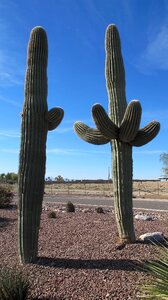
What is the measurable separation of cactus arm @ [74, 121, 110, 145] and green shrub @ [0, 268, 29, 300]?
441cm

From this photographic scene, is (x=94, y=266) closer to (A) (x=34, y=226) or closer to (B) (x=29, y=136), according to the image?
(A) (x=34, y=226)

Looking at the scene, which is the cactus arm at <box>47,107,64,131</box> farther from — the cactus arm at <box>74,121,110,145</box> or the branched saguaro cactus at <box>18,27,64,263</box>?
the cactus arm at <box>74,121,110,145</box>

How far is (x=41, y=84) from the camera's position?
8469 millimetres

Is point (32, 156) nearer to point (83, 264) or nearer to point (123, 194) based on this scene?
point (83, 264)

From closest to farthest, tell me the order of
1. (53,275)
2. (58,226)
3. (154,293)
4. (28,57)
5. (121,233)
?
(154,293)
(53,275)
(28,57)
(121,233)
(58,226)

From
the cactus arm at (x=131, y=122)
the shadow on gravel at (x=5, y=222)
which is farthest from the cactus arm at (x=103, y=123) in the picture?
the shadow on gravel at (x=5, y=222)

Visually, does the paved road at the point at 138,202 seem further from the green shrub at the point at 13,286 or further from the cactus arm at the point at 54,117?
the green shrub at the point at 13,286

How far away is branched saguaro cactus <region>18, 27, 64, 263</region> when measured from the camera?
8055mm

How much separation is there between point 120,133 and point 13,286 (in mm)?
4460

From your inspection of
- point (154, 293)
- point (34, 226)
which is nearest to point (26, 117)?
point (34, 226)

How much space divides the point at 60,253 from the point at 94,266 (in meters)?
1.41

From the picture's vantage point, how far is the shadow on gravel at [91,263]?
24.4 feet

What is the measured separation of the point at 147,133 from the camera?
951cm

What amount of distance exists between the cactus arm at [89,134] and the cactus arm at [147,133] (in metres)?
0.72
